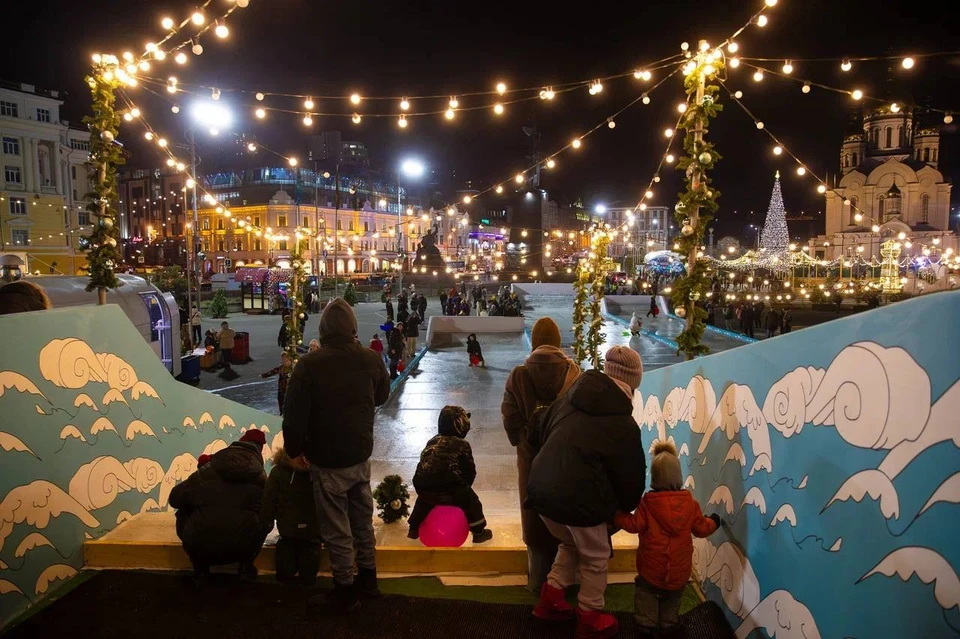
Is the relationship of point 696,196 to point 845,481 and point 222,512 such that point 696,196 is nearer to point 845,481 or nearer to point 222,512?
point 845,481

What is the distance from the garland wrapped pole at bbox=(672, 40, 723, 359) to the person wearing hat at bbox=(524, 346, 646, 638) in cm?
325

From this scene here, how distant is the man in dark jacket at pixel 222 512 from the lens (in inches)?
122

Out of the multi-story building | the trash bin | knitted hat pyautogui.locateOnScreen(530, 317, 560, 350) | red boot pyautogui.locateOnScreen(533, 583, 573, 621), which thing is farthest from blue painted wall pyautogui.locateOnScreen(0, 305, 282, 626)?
the multi-story building

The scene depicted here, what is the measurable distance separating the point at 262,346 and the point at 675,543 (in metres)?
17.8

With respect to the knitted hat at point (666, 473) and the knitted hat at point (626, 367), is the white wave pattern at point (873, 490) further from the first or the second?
the knitted hat at point (626, 367)

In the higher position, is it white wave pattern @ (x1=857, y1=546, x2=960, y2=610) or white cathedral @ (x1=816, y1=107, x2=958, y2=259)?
white cathedral @ (x1=816, y1=107, x2=958, y2=259)

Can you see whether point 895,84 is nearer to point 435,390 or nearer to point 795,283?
point 795,283

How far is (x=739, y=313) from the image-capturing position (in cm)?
2403

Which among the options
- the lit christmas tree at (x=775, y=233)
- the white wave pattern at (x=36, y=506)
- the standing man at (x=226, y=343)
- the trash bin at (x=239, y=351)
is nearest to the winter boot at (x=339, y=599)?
the white wave pattern at (x=36, y=506)

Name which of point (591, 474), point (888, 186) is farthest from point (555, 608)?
point (888, 186)

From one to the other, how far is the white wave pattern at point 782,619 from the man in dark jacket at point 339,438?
6.08ft

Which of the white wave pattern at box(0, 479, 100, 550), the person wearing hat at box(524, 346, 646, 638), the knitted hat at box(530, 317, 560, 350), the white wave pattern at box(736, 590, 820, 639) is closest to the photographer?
the white wave pattern at box(736, 590, 820, 639)

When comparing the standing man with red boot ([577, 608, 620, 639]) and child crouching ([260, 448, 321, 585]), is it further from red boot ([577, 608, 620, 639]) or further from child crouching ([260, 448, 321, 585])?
red boot ([577, 608, 620, 639])

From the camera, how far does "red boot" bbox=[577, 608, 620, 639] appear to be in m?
2.63
